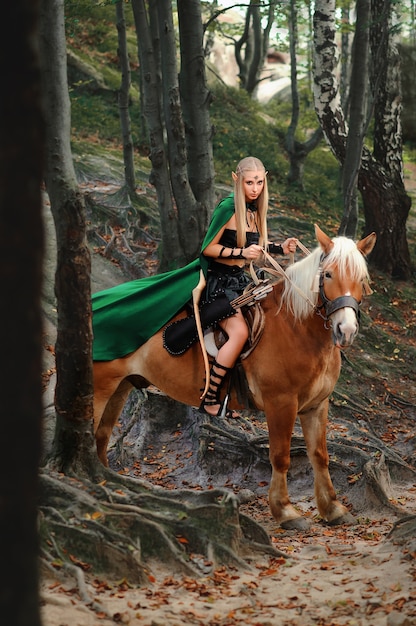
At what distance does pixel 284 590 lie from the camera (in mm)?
6234

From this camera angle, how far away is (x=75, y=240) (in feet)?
23.2

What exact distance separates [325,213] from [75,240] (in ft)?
46.8

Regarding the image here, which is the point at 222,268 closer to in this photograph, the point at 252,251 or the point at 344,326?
the point at 252,251

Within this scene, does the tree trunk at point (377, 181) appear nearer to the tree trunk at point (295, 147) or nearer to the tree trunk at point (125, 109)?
the tree trunk at point (125, 109)

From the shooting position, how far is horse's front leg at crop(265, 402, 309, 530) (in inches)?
319

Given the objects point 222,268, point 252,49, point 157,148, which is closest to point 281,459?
point 222,268

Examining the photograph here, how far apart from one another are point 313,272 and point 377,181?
9.22 m

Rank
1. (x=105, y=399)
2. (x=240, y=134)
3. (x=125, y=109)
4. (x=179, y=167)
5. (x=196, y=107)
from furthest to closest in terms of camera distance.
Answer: (x=240, y=134) < (x=125, y=109) < (x=196, y=107) < (x=179, y=167) < (x=105, y=399)

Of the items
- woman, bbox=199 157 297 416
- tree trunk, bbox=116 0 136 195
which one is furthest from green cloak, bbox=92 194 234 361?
tree trunk, bbox=116 0 136 195

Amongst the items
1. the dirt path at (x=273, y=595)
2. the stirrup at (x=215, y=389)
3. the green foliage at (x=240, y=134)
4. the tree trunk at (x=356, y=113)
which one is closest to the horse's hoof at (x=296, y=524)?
the dirt path at (x=273, y=595)

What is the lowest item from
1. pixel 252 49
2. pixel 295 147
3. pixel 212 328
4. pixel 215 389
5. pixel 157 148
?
pixel 215 389

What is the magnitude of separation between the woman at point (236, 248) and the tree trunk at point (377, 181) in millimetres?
8791

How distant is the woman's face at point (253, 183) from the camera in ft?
26.1

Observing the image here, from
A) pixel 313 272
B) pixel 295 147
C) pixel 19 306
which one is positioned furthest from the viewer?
pixel 295 147
